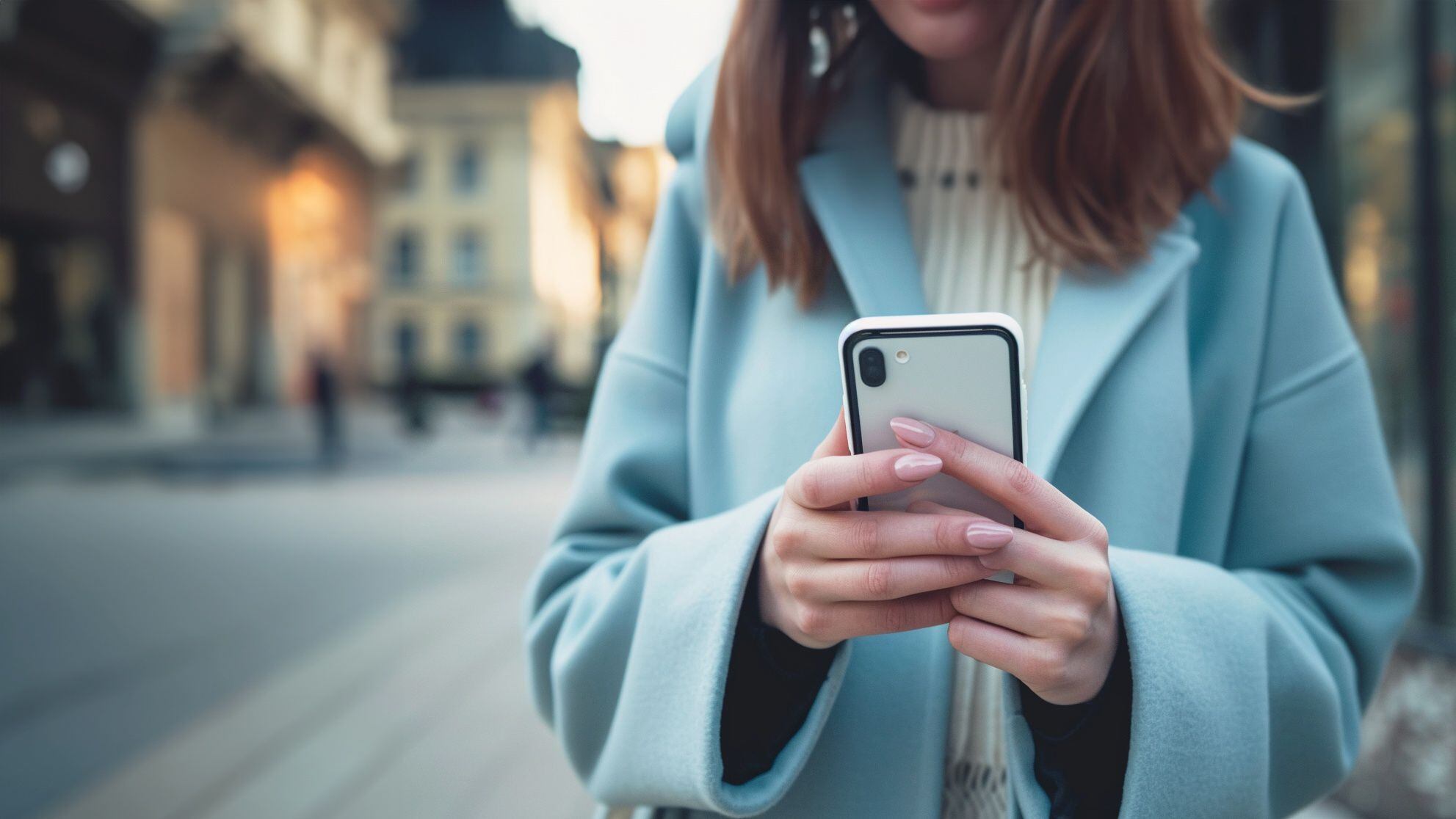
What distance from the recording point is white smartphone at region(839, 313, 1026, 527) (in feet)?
2.77

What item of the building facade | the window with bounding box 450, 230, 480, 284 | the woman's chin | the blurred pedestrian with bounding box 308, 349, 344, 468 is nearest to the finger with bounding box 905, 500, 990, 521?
the woman's chin

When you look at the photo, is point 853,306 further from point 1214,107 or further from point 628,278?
point 628,278

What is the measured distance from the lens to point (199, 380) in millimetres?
19922

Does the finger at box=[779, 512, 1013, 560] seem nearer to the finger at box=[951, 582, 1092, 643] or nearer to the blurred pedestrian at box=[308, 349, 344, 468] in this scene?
the finger at box=[951, 582, 1092, 643]

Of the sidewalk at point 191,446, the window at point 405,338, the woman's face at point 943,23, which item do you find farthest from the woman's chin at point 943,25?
the window at point 405,338

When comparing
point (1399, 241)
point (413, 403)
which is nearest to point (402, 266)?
point (413, 403)

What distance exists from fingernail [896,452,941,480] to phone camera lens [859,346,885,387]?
0.09 m

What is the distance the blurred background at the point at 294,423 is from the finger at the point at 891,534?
2699 millimetres

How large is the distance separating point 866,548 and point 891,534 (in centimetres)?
2

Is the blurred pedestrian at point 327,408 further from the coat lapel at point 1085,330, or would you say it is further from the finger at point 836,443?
the finger at point 836,443

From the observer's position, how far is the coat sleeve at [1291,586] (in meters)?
0.96

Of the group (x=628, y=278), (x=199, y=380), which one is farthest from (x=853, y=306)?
(x=628, y=278)

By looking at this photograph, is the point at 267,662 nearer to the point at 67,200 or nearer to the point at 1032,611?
the point at 1032,611

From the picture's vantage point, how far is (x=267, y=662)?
4922 mm
